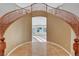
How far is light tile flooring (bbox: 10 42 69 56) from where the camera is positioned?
1.88 metres

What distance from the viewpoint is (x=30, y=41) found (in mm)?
1893

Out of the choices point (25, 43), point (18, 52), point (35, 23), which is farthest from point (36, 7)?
point (18, 52)

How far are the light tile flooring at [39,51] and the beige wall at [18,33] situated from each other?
0.07 m

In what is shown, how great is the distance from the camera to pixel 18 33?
6.17ft

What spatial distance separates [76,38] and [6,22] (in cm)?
91

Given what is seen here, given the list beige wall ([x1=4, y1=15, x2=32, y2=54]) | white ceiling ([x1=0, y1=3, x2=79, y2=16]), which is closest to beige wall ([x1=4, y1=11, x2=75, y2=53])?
beige wall ([x1=4, y1=15, x2=32, y2=54])

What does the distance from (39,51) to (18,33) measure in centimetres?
35

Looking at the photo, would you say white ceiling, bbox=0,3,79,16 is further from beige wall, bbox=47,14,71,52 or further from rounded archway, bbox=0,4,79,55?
beige wall, bbox=47,14,71,52

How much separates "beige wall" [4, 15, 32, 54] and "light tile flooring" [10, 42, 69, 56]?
74 mm

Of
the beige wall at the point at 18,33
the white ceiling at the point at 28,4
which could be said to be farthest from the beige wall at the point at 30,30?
the white ceiling at the point at 28,4

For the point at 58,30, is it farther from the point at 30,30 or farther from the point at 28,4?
the point at 28,4

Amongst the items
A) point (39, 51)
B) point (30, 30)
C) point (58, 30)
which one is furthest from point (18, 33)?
point (58, 30)

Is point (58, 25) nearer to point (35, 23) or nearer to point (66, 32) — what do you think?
point (66, 32)

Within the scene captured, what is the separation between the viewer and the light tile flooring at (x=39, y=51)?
1.88m
